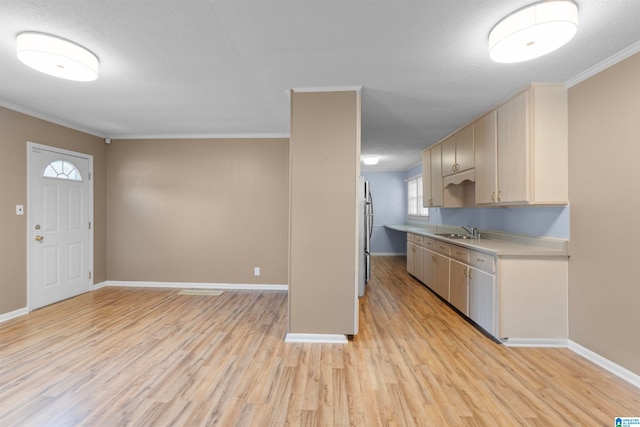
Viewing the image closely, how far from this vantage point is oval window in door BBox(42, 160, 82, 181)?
3.70m

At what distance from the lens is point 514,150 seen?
279 centimetres

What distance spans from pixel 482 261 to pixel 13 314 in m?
5.40

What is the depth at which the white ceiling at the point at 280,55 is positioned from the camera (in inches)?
66.7

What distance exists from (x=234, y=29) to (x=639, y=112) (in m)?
2.96

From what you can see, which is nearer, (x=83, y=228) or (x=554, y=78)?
(x=554, y=78)

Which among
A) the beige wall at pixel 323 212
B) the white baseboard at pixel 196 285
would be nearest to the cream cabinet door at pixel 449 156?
the beige wall at pixel 323 212

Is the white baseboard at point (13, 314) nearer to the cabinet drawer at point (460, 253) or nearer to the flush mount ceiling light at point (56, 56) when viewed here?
the flush mount ceiling light at point (56, 56)

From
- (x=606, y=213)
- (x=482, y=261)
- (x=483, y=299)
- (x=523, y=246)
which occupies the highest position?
(x=606, y=213)

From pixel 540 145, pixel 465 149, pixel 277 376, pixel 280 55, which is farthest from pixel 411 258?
pixel 280 55

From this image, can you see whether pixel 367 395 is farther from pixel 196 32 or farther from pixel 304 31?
pixel 196 32

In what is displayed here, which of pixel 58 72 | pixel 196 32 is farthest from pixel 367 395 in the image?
pixel 58 72

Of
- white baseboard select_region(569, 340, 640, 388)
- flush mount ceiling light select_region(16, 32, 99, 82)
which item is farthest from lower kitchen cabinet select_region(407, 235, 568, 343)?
flush mount ceiling light select_region(16, 32, 99, 82)

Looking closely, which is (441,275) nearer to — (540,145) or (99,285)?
(540,145)

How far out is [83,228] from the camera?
4.22 meters
